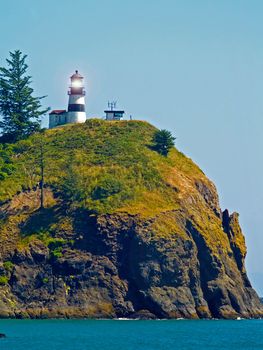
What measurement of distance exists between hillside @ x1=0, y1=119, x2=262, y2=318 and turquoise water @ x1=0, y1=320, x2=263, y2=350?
14.4 ft

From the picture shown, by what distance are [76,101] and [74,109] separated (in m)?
2.60

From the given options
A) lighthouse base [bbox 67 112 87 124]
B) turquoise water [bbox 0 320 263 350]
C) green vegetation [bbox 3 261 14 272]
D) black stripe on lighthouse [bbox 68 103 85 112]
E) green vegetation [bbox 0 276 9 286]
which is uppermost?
black stripe on lighthouse [bbox 68 103 85 112]

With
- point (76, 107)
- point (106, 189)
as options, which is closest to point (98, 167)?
point (106, 189)

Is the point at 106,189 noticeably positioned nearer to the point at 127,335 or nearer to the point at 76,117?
the point at 76,117

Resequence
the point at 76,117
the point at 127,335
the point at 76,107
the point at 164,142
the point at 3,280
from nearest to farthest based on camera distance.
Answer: the point at 127,335 → the point at 3,280 → the point at 164,142 → the point at 76,107 → the point at 76,117

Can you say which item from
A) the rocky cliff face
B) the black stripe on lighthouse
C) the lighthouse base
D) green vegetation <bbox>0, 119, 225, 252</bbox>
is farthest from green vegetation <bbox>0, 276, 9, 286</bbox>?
the lighthouse base

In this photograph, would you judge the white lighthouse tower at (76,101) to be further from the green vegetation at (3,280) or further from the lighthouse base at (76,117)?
the green vegetation at (3,280)

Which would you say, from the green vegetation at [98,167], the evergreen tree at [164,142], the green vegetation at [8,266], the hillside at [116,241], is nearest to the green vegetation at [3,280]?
the hillside at [116,241]

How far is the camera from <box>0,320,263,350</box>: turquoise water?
358 feet

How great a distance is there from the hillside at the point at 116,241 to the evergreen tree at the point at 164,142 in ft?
8.81

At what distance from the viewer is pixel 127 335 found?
119m

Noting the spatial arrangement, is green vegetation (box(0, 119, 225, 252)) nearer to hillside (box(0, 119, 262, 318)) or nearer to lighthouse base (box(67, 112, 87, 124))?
hillside (box(0, 119, 262, 318))

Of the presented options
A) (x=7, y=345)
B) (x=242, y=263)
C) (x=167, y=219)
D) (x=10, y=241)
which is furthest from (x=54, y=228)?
(x=7, y=345)

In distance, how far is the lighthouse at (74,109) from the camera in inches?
7047
